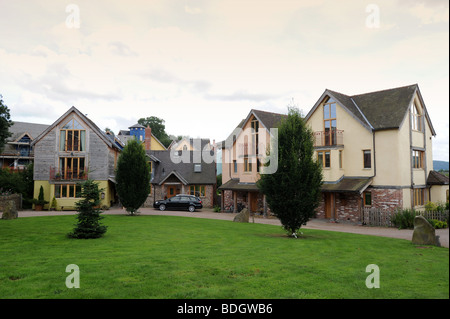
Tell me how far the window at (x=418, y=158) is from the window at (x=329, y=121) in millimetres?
6278

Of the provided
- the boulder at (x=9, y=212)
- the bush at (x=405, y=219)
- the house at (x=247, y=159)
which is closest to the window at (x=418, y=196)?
the bush at (x=405, y=219)

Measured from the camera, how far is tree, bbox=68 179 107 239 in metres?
14.6

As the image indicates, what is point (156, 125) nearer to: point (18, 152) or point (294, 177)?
point (18, 152)

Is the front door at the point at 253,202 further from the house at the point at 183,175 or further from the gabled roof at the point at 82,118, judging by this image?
the gabled roof at the point at 82,118

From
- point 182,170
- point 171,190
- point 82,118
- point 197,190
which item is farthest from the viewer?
point 182,170

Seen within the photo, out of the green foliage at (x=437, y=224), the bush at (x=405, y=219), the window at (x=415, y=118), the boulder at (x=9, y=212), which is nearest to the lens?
the green foliage at (x=437, y=224)

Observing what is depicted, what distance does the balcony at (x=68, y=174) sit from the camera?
33500 mm

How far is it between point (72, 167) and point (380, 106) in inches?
1184

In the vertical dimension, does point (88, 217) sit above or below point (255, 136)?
below

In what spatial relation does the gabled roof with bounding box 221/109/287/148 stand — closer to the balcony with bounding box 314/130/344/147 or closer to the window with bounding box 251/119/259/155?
the window with bounding box 251/119/259/155

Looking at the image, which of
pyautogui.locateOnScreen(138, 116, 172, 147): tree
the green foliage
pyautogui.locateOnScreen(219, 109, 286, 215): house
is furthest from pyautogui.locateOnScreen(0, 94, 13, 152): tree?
pyautogui.locateOnScreen(138, 116, 172, 147): tree

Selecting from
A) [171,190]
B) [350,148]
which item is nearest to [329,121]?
[350,148]

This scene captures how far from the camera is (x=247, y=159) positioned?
109 feet

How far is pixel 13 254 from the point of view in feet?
34.7
